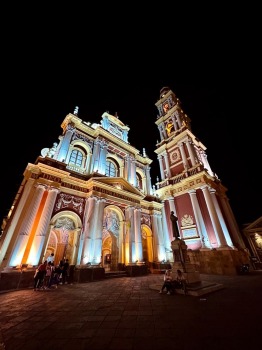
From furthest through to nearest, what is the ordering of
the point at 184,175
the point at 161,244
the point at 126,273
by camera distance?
the point at 184,175 < the point at 161,244 < the point at 126,273

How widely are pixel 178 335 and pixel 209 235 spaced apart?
13.3 m

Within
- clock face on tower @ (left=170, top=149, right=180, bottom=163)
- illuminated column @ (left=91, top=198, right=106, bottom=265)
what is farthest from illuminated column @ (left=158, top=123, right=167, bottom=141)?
illuminated column @ (left=91, top=198, right=106, bottom=265)

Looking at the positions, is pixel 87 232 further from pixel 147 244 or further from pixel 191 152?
pixel 191 152

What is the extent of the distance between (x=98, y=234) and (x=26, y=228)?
470 cm

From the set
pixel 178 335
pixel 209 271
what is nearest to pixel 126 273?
pixel 209 271

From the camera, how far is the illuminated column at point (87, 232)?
10727 millimetres

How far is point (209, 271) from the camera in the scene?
41.8ft

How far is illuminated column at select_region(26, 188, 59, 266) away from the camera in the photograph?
362 inches

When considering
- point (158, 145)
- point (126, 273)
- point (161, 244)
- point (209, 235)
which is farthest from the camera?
point (158, 145)

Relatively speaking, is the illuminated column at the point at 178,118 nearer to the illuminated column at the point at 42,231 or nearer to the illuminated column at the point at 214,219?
the illuminated column at the point at 214,219

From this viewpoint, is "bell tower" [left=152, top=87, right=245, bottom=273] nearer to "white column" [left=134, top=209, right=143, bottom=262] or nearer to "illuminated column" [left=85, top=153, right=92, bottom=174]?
"white column" [left=134, top=209, right=143, bottom=262]

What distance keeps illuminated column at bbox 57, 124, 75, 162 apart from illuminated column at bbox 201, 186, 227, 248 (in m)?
13.6

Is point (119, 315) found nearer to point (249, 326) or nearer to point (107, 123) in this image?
point (249, 326)

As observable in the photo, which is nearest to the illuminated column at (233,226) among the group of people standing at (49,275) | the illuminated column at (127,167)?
the illuminated column at (127,167)
